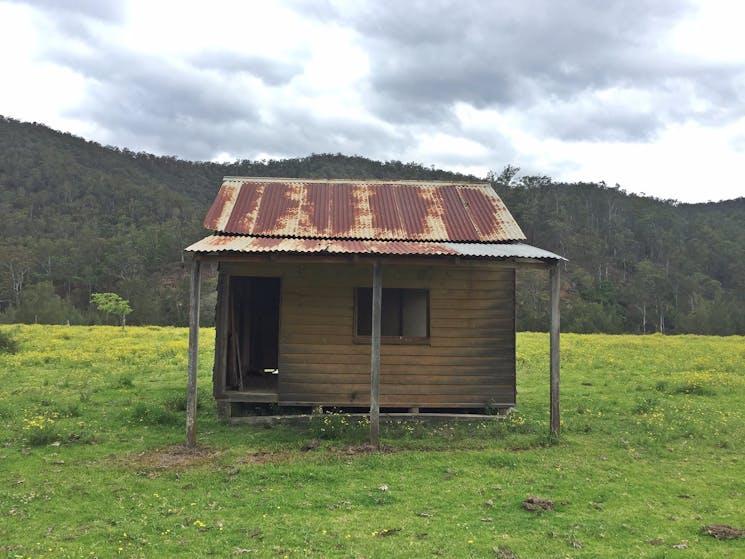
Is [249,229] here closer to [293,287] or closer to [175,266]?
[293,287]

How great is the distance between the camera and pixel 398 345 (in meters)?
12.4

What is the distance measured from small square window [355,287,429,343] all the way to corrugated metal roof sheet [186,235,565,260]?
150 centimetres

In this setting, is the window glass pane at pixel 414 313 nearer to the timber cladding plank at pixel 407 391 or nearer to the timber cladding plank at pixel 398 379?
the timber cladding plank at pixel 398 379

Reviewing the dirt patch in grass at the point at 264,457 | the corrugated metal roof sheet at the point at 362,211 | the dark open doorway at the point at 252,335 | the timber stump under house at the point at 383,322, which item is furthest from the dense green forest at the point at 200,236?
the dirt patch in grass at the point at 264,457

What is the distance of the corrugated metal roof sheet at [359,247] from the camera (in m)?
10.1

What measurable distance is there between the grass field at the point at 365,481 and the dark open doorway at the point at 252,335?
1.12 m

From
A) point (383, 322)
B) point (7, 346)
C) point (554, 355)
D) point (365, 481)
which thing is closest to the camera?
point (365, 481)

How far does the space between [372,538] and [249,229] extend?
7622 millimetres

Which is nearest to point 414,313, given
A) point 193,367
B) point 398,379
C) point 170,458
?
point 398,379

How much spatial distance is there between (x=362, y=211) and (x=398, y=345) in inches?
130

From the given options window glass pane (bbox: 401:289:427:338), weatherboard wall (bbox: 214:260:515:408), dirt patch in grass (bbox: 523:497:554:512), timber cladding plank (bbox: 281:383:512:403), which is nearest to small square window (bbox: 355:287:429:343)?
window glass pane (bbox: 401:289:427:338)

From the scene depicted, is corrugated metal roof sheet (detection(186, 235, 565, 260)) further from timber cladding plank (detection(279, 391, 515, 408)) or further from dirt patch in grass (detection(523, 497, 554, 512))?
dirt patch in grass (detection(523, 497, 554, 512))

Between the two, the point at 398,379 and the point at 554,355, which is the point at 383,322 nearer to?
the point at 398,379

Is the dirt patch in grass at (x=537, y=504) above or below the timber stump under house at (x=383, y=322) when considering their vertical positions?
below
